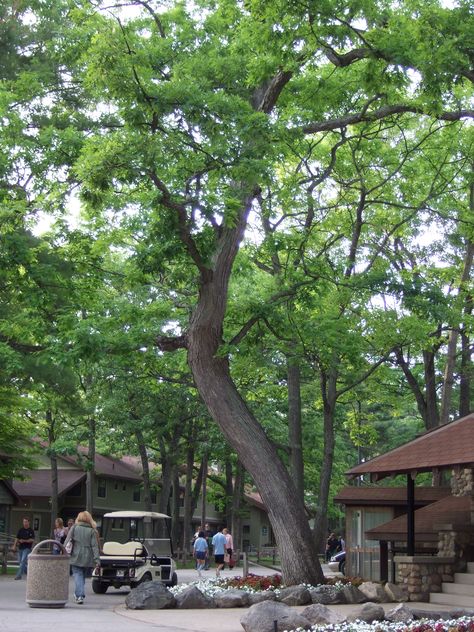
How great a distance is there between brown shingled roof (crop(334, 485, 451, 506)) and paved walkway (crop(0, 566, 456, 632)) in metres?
6.57

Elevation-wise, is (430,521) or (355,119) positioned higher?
(355,119)

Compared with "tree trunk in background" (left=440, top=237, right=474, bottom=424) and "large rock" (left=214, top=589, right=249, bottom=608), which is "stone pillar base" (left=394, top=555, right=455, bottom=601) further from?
"tree trunk in background" (left=440, top=237, right=474, bottom=424)

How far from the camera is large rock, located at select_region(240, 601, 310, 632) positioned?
37.8ft

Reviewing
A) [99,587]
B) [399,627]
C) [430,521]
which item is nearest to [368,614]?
[399,627]

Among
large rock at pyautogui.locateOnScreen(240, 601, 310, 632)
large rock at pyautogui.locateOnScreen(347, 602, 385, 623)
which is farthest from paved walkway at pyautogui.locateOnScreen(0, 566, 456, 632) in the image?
large rock at pyautogui.locateOnScreen(347, 602, 385, 623)

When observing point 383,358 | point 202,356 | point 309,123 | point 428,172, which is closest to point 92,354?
point 202,356

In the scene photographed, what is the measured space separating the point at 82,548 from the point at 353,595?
5251mm

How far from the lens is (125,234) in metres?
21.0

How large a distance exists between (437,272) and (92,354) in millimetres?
14759

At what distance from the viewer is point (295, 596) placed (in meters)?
15.6

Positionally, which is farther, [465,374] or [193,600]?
[465,374]

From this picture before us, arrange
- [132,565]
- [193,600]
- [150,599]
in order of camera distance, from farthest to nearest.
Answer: [132,565]
[193,600]
[150,599]

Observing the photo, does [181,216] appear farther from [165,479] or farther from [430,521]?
[165,479]

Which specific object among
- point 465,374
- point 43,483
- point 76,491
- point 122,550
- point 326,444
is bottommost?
point 122,550
